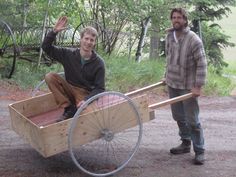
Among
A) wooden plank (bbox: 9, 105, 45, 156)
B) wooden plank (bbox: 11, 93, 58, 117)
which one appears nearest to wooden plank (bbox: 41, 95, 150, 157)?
wooden plank (bbox: 9, 105, 45, 156)

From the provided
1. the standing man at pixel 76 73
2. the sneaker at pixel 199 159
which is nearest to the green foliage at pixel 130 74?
the sneaker at pixel 199 159

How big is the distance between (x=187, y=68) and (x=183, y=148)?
1.16m

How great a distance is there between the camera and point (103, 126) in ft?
17.0

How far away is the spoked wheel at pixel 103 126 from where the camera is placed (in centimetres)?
500

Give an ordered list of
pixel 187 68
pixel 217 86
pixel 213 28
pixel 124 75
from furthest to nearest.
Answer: pixel 213 28 < pixel 217 86 < pixel 124 75 < pixel 187 68

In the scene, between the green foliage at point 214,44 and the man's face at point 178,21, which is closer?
the man's face at point 178,21

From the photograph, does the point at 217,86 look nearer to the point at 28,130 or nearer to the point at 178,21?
the point at 178,21

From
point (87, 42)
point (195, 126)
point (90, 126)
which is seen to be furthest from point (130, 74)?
point (90, 126)

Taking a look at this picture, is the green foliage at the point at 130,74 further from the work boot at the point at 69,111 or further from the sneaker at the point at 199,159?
the work boot at the point at 69,111

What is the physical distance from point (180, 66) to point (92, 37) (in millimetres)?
1143

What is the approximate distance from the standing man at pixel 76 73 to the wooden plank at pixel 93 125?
32 cm

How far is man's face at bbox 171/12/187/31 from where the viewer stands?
552 centimetres

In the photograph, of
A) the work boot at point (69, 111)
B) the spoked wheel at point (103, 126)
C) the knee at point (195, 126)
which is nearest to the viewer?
the spoked wheel at point (103, 126)

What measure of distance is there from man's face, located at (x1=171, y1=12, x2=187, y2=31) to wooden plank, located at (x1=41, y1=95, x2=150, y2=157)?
0.92 m
